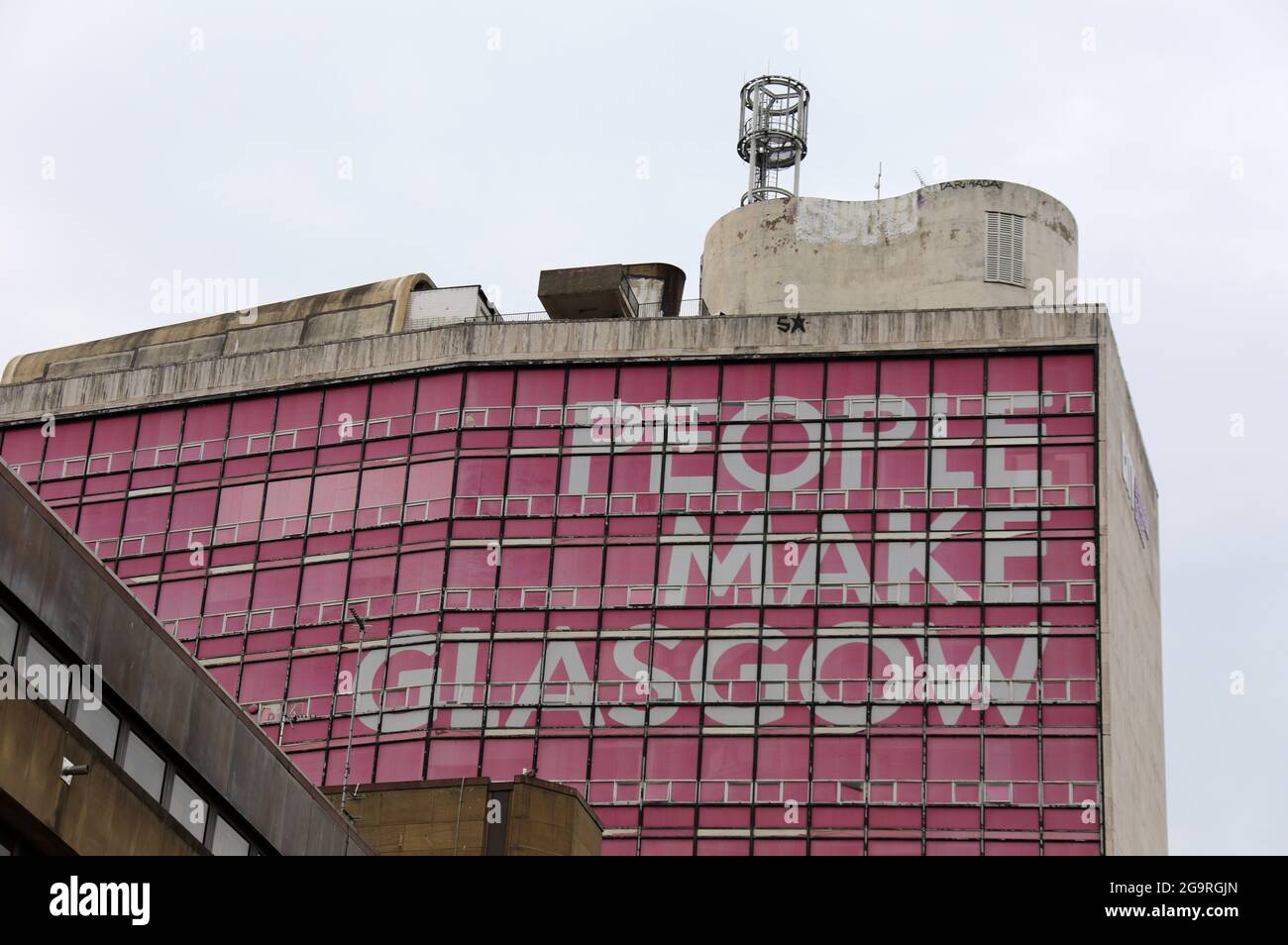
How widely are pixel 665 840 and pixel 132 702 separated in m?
35.7

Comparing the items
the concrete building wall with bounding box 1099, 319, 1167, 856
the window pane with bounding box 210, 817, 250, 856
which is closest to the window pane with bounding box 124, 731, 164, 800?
the window pane with bounding box 210, 817, 250, 856

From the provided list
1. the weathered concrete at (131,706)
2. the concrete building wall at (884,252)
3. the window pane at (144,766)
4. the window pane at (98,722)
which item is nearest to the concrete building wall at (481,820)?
the weathered concrete at (131,706)

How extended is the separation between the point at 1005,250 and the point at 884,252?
4.13 metres

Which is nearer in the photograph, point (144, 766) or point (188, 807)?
point (144, 766)

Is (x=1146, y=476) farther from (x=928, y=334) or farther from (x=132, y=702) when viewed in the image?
(x=132, y=702)

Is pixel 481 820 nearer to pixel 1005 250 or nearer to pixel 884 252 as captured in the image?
pixel 884 252

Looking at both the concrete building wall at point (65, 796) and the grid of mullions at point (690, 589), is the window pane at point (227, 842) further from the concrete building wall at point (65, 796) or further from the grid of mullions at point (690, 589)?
the grid of mullions at point (690, 589)

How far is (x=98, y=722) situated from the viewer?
37.9m

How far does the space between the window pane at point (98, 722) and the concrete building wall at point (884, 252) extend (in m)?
49.4

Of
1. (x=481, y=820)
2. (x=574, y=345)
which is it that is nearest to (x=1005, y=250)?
(x=574, y=345)

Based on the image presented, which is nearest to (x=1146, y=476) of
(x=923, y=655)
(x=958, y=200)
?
(x=958, y=200)

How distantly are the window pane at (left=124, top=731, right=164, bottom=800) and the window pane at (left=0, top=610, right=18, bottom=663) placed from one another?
3776 mm

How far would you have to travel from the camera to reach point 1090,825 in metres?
71.5

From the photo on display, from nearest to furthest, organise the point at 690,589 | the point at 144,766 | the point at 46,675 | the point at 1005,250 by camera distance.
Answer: the point at 46,675 < the point at 144,766 < the point at 690,589 < the point at 1005,250
